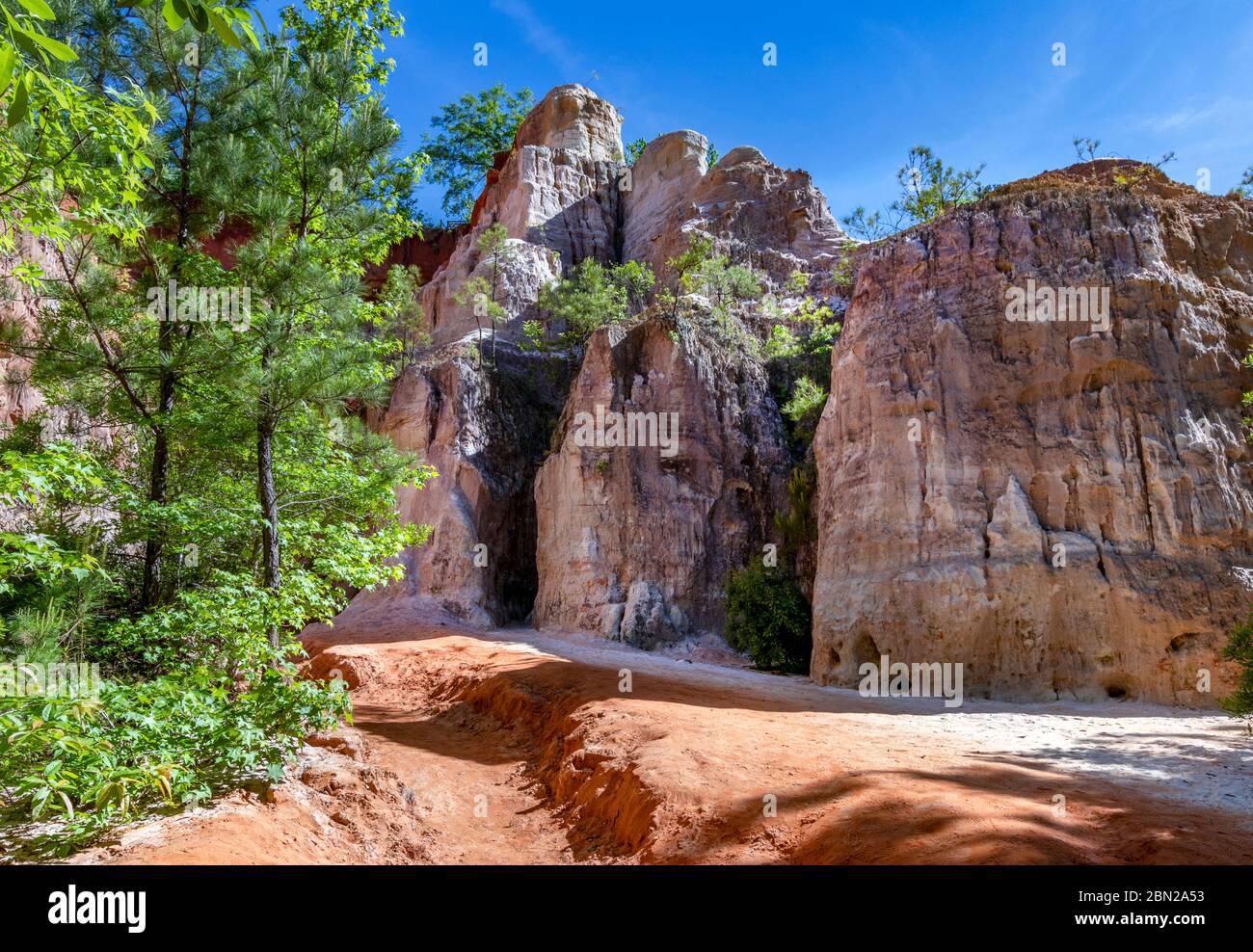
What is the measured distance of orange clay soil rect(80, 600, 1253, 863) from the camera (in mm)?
4363

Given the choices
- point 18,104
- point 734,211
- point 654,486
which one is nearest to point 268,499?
point 18,104

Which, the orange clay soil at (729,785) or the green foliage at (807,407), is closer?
the orange clay soil at (729,785)

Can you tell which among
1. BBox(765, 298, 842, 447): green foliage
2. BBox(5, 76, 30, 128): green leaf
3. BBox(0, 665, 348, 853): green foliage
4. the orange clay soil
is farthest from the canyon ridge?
BBox(5, 76, 30, 128): green leaf

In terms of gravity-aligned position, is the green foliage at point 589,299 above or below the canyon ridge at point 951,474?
above

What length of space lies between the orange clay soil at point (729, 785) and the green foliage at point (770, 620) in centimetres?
405

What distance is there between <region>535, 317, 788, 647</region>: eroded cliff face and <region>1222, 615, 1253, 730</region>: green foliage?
39.7 feet

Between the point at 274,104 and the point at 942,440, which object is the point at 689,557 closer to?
the point at 942,440

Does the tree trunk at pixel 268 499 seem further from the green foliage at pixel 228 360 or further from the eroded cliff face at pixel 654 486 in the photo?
the eroded cliff face at pixel 654 486

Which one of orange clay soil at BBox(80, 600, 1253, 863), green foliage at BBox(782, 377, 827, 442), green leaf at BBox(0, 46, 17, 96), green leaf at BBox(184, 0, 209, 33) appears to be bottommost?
orange clay soil at BBox(80, 600, 1253, 863)

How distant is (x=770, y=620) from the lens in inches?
661

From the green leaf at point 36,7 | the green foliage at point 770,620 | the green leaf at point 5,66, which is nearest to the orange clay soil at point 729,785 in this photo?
the green leaf at point 5,66

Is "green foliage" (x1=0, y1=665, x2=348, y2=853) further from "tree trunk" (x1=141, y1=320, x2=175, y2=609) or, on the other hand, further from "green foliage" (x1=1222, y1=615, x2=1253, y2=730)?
"green foliage" (x1=1222, y1=615, x2=1253, y2=730)

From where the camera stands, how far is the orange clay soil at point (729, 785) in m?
4.36

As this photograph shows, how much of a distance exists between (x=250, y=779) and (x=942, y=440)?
12.5 metres
